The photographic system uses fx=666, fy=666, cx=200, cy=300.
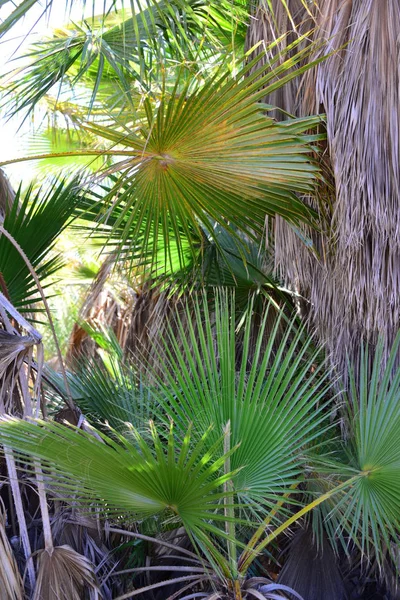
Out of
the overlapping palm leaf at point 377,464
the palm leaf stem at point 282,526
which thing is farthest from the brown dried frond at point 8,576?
the overlapping palm leaf at point 377,464

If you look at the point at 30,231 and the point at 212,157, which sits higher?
the point at 212,157

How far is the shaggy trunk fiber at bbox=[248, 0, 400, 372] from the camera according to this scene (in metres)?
2.75

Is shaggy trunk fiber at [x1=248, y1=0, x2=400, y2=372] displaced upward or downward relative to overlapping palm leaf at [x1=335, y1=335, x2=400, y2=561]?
upward

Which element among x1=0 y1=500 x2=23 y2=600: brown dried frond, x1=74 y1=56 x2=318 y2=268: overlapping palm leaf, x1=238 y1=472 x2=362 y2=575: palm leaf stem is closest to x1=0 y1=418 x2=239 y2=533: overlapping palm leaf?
x1=238 y1=472 x2=362 y2=575: palm leaf stem

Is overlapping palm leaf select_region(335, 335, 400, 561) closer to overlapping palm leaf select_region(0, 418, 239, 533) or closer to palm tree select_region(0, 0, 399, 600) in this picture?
palm tree select_region(0, 0, 399, 600)

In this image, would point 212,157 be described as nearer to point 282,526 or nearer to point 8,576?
point 282,526

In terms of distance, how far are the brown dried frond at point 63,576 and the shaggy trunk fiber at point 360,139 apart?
5.48 feet

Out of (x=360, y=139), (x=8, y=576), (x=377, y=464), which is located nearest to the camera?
(x=8, y=576)

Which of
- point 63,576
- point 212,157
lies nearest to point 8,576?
point 63,576

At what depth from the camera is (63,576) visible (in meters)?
2.38

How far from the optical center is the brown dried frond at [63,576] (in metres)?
2.33

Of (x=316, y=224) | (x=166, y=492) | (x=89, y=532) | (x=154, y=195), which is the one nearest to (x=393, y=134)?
(x=316, y=224)

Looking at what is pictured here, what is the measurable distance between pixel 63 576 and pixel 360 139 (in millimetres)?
2094

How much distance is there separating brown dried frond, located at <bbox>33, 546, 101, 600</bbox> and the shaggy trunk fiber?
1.67m
